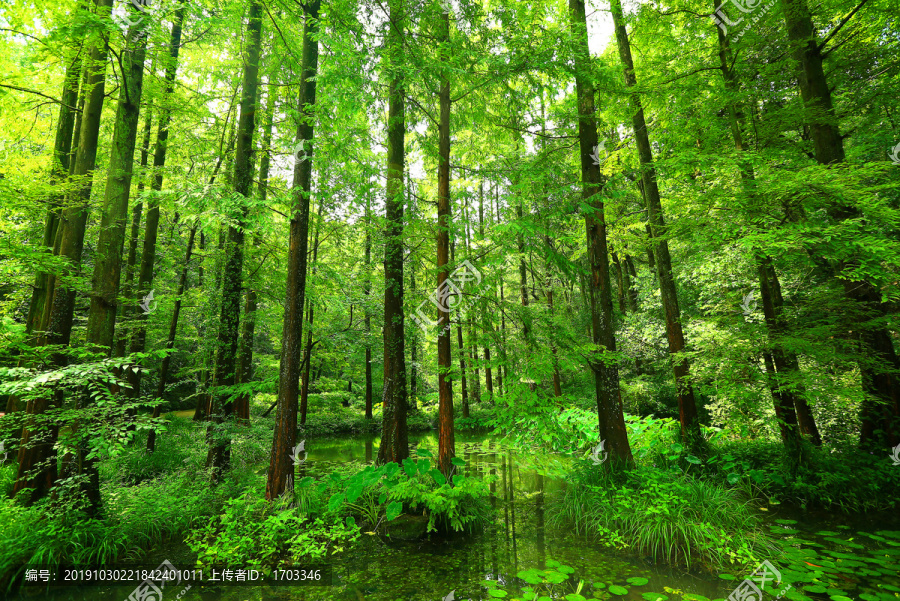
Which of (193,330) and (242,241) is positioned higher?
(242,241)

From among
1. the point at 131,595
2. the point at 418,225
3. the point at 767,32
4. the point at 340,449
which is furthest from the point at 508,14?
the point at 340,449

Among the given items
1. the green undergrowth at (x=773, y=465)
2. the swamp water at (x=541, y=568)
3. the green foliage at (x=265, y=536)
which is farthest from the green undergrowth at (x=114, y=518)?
the green undergrowth at (x=773, y=465)

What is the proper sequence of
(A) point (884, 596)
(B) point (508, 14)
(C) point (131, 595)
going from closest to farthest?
1. (A) point (884, 596)
2. (C) point (131, 595)
3. (B) point (508, 14)

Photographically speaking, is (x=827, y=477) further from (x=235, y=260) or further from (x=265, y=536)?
(x=235, y=260)

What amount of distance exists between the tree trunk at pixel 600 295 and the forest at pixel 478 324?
5 centimetres

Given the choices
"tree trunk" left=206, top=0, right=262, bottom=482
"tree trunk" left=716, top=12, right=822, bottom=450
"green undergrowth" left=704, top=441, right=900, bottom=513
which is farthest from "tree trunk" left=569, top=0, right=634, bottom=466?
"tree trunk" left=206, top=0, right=262, bottom=482

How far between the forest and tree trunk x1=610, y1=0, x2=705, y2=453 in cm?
6

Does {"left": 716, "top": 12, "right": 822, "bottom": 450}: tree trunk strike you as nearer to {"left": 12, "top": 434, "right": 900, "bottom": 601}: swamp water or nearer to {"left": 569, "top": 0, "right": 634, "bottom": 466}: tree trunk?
{"left": 12, "top": 434, "right": 900, "bottom": 601}: swamp water

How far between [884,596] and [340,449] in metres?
11.6

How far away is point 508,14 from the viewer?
4867 mm

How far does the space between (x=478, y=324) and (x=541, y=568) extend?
2.95 meters

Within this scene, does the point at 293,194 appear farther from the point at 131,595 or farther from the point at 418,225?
the point at 131,595

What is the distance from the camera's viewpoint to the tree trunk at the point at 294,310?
16.2ft

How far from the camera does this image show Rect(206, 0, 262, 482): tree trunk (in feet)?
20.3
